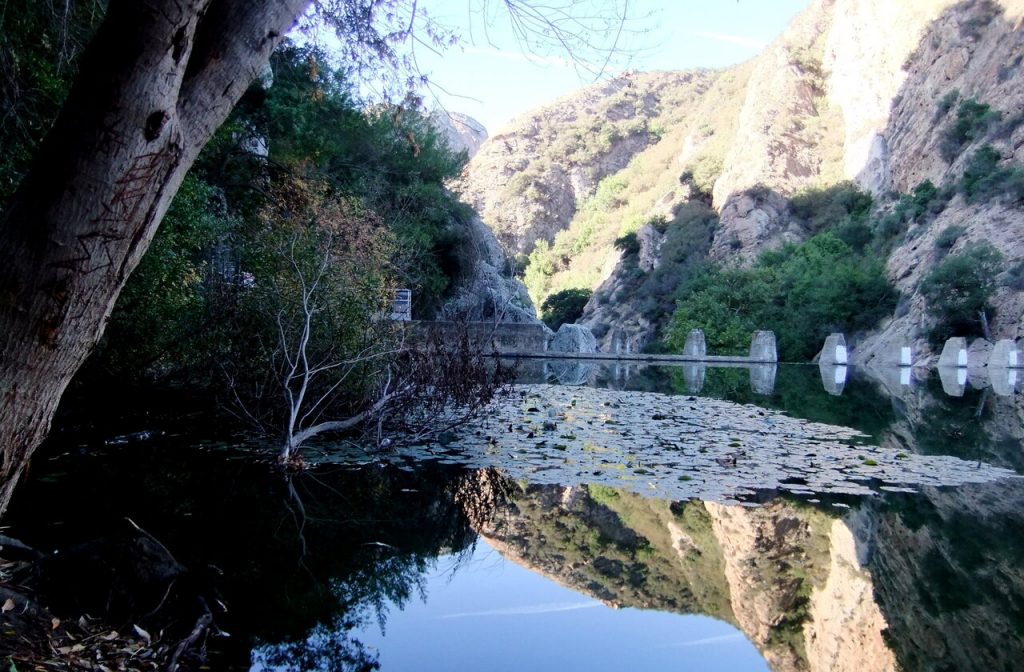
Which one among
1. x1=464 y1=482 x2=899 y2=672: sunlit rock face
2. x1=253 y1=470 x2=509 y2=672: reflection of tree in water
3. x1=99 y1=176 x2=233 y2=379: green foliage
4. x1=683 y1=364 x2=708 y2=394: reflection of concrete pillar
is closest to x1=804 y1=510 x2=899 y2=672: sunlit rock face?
x1=464 y1=482 x2=899 y2=672: sunlit rock face

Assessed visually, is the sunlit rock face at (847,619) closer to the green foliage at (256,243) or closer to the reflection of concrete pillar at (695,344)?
the green foliage at (256,243)

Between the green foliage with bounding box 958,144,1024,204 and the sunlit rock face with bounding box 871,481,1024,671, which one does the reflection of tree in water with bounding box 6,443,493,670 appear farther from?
the green foliage with bounding box 958,144,1024,204

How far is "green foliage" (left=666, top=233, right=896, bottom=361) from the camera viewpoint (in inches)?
1220

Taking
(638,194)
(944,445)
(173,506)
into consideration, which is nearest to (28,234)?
(173,506)

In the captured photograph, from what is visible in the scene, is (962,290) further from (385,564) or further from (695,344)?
(385,564)

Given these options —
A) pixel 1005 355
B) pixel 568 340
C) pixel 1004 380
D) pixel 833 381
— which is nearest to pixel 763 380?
pixel 833 381

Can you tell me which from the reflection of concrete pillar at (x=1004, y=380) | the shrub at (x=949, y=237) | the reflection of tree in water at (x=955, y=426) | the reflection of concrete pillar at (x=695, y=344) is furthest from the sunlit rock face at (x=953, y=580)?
the shrub at (x=949, y=237)

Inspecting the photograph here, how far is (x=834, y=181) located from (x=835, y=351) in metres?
23.7

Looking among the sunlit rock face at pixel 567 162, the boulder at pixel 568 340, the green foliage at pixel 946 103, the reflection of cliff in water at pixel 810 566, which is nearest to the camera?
the reflection of cliff in water at pixel 810 566

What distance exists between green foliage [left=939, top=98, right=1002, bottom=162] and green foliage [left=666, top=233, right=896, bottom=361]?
574 centimetres

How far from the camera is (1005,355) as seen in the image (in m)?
23.0

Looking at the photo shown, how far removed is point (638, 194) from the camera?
69688 mm

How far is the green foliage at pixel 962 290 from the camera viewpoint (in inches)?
993

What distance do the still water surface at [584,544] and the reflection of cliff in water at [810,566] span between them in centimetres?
1
